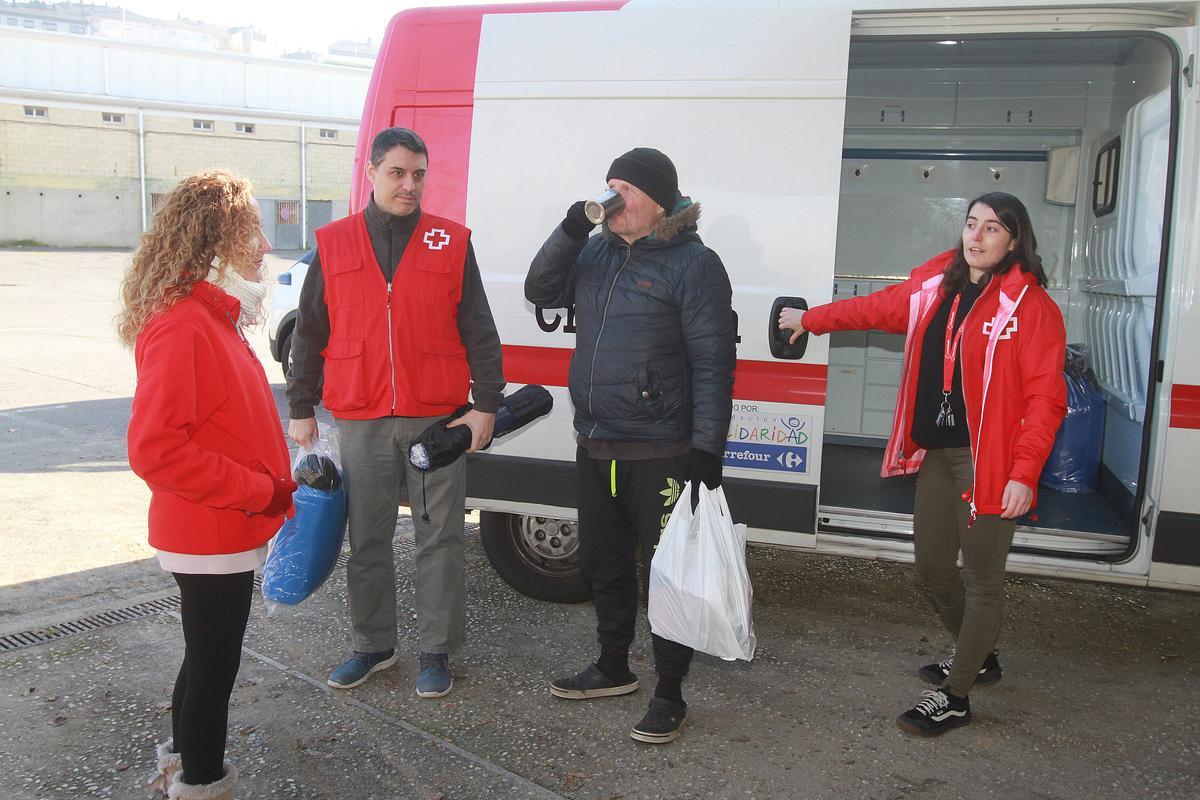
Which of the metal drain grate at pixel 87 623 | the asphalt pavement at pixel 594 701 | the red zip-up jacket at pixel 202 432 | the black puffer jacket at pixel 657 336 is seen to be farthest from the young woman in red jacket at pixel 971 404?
the metal drain grate at pixel 87 623

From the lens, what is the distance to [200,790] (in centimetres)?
256

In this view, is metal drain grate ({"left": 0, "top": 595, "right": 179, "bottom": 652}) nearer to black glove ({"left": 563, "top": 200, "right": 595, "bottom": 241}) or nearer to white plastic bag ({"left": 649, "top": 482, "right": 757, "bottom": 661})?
white plastic bag ({"left": 649, "top": 482, "right": 757, "bottom": 661})

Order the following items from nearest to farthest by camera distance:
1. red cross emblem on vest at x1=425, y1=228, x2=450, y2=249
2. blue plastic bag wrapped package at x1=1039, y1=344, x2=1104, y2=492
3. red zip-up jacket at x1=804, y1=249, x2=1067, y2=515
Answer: red zip-up jacket at x1=804, y1=249, x2=1067, y2=515 < red cross emblem on vest at x1=425, y1=228, x2=450, y2=249 < blue plastic bag wrapped package at x1=1039, y1=344, x2=1104, y2=492

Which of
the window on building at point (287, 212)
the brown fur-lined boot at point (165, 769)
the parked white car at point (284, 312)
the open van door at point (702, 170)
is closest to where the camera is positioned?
the brown fur-lined boot at point (165, 769)

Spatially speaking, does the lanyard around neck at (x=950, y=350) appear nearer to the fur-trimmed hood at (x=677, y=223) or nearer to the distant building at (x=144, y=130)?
the fur-trimmed hood at (x=677, y=223)


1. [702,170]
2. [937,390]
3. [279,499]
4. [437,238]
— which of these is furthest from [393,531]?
[937,390]

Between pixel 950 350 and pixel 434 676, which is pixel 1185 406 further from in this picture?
pixel 434 676

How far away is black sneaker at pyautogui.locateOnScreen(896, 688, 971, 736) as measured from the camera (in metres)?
3.31

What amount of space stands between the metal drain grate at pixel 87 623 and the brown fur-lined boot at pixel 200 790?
1.72m

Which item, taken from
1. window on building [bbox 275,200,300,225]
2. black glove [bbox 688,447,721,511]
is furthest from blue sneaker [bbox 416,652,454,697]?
window on building [bbox 275,200,300,225]

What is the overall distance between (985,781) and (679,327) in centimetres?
168

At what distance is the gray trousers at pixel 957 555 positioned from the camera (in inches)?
126

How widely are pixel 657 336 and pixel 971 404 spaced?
1014 millimetres

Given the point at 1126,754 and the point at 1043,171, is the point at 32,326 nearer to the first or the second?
the point at 1043,171
